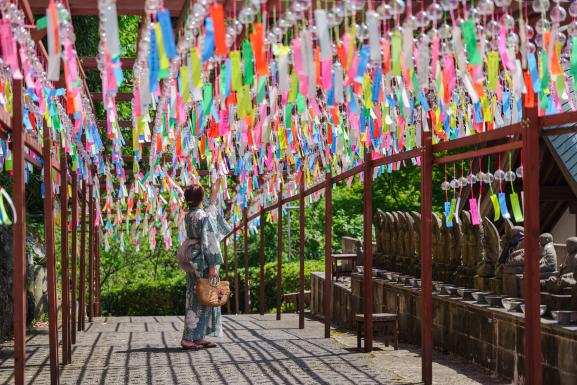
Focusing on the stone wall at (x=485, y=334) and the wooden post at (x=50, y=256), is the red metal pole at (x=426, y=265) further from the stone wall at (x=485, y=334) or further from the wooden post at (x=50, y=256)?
the wooden post at (x=50, y=256)

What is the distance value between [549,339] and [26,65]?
4095 mm

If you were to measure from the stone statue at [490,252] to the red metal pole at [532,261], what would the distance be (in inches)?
163

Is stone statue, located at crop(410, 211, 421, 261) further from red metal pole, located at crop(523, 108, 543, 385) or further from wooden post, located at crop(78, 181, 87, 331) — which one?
red metal pole, located at crop(523, 108, 543, 385)

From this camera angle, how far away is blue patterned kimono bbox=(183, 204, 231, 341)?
9.72 metres

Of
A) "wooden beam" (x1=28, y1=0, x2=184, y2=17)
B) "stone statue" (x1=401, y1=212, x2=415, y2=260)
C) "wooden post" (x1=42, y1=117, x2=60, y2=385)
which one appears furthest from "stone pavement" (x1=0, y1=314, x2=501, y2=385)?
"wooden beam" (x1=28, y1=0, x2=184, y2=17)

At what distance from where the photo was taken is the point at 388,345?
10906 millimetres

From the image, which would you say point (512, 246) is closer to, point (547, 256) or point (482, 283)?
point (482, 283)

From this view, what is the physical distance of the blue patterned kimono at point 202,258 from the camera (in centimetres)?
972

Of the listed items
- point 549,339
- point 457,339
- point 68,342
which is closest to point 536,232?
point 549,339

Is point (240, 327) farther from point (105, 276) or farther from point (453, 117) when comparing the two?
point (105, 276)

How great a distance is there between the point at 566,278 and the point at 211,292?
3.54 meters

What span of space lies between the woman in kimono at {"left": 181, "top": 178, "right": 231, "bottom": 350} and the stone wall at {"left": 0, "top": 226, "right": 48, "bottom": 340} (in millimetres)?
2607

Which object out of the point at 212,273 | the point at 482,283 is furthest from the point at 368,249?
the point at 212,273

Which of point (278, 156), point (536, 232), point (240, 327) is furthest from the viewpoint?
point (240, 327)
